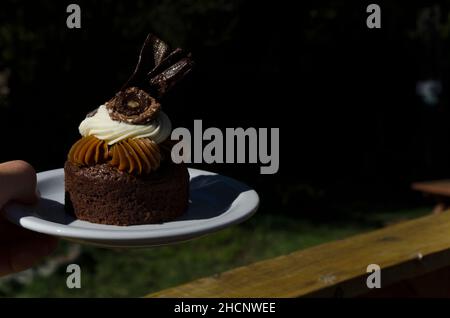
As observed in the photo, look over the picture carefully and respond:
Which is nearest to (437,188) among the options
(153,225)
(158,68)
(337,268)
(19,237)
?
(337,268)

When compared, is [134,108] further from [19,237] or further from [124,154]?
[19,237]

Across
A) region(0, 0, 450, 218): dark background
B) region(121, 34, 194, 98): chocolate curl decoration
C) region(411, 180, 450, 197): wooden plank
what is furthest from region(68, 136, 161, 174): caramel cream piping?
region(411, 180, 450, 197): wooden plank

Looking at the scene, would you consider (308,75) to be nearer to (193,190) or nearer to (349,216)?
(349,216)

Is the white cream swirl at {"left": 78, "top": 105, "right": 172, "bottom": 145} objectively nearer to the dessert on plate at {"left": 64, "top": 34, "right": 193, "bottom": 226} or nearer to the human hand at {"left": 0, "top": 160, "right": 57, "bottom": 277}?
the dessert on plate at {"left": 64, "top": 34, "right": 193, "bottom": 226}

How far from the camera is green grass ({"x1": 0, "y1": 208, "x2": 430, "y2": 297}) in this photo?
17.4ft

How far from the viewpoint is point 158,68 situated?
2.36 m

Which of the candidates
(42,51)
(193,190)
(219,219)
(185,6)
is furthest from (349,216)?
(219,219)

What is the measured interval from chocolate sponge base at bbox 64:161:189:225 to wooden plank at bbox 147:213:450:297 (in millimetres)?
295

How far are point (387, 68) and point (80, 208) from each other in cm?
792

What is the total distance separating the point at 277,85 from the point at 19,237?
6007mm

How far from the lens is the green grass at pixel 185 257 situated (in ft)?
17.4

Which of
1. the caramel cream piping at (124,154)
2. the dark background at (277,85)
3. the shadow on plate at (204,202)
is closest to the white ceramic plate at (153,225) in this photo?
the shadow on plate at (204,202)

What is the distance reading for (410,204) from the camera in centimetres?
834

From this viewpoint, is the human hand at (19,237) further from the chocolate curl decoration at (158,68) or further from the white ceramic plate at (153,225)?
the chocolate curl decoration at (158,68)
